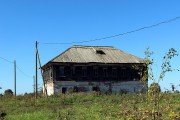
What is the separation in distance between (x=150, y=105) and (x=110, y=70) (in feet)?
142

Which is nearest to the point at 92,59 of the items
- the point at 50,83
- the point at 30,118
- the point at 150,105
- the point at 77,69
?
the point at 77,69

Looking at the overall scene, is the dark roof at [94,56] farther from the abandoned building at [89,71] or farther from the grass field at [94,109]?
the grass field at [94,109]

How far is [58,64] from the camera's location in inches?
→ 1939

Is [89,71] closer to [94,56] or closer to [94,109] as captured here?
[94,56]

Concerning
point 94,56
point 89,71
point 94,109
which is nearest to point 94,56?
point 94,56

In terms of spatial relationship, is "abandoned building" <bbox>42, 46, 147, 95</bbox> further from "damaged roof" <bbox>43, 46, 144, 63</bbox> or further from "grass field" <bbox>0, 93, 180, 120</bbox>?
"grass field" <bbox>0, 93, 180, 120</bbox>

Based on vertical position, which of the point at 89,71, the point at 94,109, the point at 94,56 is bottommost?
the point at 94,109

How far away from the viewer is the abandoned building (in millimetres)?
49469

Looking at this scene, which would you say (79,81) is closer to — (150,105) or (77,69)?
(77,69)

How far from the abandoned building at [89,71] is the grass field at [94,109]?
10.4m

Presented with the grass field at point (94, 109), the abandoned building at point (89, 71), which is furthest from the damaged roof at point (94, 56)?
the grass field at point (94, 109)

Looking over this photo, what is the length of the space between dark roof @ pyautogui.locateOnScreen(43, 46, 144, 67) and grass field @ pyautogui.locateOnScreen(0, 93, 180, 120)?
11.5 metres

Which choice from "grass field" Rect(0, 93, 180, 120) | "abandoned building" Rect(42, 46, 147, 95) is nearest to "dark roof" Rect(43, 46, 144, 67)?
"abandoned building" Rect(42, 46, 147, 95)

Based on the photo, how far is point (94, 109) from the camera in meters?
25.8
